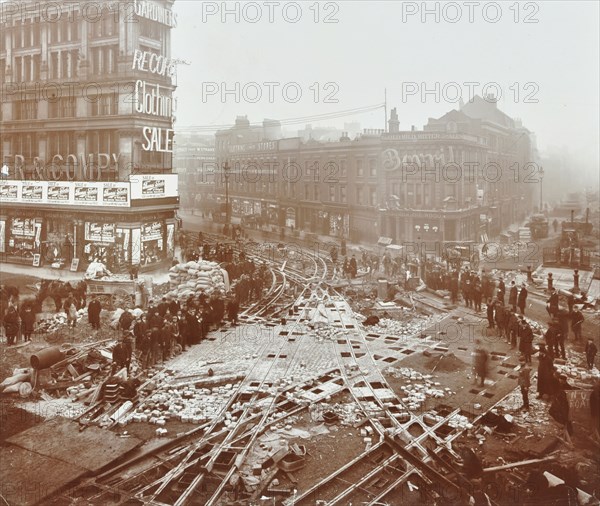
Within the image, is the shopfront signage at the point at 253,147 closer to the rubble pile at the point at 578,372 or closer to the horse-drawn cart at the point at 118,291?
the horse-drawn cart at the point at 118,291

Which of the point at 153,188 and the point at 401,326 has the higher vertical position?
the point at 153,188

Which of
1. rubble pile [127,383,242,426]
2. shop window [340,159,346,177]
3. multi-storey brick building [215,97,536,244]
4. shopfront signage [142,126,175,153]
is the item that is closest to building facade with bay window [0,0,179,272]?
shopfront signage [142,126,175,153]

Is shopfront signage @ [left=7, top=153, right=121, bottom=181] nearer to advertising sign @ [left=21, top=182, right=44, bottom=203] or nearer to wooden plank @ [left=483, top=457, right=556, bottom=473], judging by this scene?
advertising sign @ [left=21, top=182, right=44, bottom=203]

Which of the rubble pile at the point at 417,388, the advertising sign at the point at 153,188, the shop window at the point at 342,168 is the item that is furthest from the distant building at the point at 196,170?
the rubble pile at the point at 417,388

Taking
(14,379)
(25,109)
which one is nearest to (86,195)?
(25,109)

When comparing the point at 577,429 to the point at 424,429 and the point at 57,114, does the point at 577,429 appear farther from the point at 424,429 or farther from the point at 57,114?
the point at 57,114

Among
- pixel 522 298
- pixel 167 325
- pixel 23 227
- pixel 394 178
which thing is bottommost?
pixel 167 325

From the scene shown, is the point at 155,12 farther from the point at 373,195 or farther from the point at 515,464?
the point at 515,464
